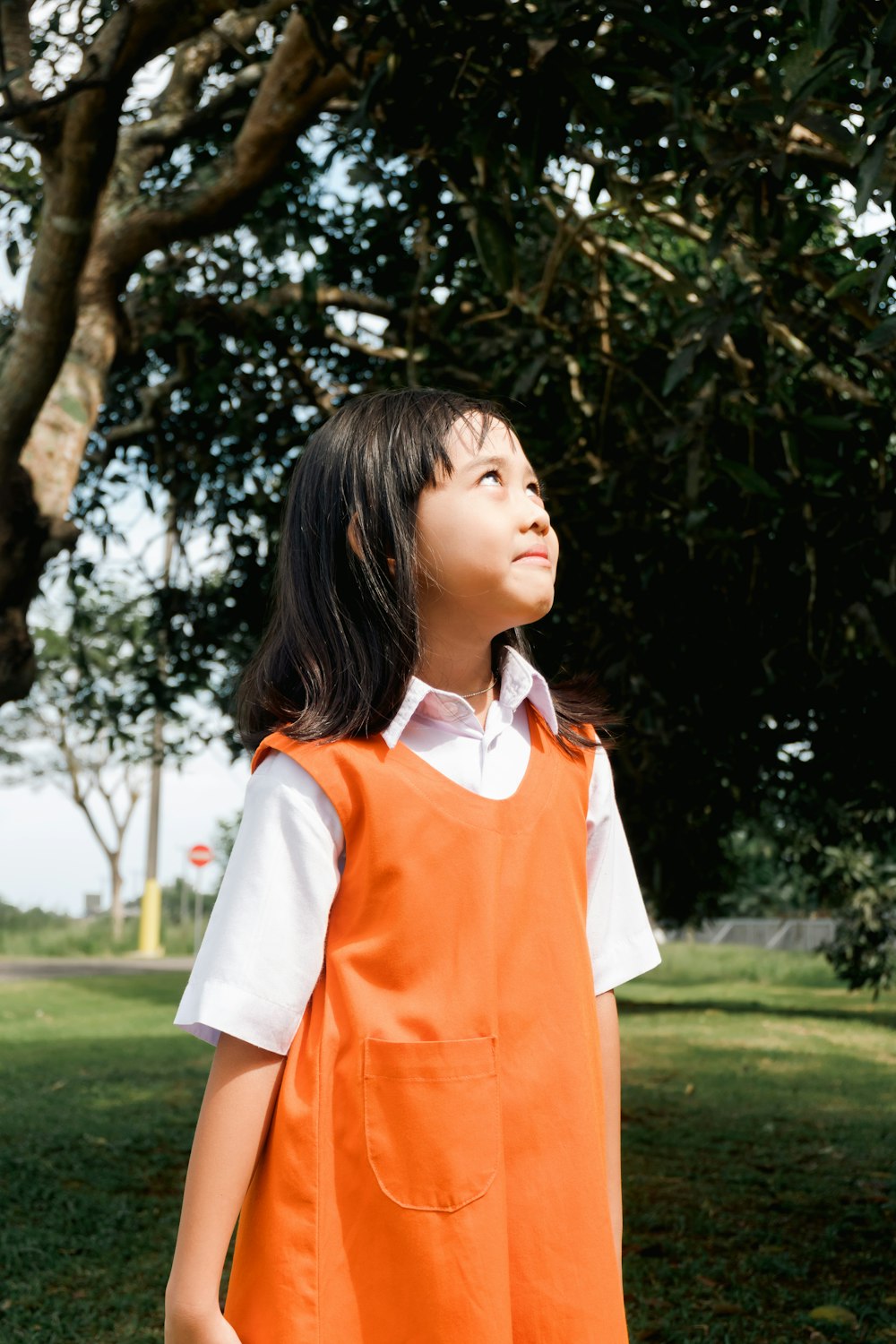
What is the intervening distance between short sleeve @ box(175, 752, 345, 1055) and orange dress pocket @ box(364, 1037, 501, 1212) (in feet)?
0.38

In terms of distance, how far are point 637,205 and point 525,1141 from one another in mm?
4098

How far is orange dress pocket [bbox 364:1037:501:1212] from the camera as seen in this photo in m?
1.36

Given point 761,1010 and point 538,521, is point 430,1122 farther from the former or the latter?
point 761,1010

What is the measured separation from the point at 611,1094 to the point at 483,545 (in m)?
0.70

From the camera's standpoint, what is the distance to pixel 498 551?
5.21 ft

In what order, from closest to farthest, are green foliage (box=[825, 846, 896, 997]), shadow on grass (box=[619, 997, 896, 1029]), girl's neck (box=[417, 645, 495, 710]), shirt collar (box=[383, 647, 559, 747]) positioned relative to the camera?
1. shirt collar (box=[383, 647, 559, 747])
2. girl's neck (box=[417, 645, 495, 710])
3. shadow on grass (box=[619, 997, 896, 1029])
4. green foliage (box=[825, 846, 896, 997])

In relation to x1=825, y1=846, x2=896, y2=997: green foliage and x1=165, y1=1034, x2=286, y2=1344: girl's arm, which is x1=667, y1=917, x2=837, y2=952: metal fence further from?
x1=165, y1=1034, x2=286, y2=1344: girl's arm

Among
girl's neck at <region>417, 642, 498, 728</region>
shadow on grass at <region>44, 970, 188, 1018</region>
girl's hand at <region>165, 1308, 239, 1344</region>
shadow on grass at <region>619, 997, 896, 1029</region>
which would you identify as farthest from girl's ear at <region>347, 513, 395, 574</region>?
shadow on grass at <region>619, 997, 896, 1029</region>

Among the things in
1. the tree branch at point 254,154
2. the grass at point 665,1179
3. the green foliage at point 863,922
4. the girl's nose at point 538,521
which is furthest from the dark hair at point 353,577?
the green foliage at point 863,922

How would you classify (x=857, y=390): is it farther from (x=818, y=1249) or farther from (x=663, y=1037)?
(x=663, y=1037)

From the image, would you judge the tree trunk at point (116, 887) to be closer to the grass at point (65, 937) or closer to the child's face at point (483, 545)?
the grass at point (65, 937)

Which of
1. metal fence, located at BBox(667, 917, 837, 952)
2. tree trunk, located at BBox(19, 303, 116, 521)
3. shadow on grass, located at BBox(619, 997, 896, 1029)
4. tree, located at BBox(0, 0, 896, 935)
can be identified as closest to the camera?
tree, located at BBox(0, 0, 896, 935)

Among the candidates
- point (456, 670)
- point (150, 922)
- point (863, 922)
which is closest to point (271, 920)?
point (456, 670)

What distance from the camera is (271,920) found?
1.46m
